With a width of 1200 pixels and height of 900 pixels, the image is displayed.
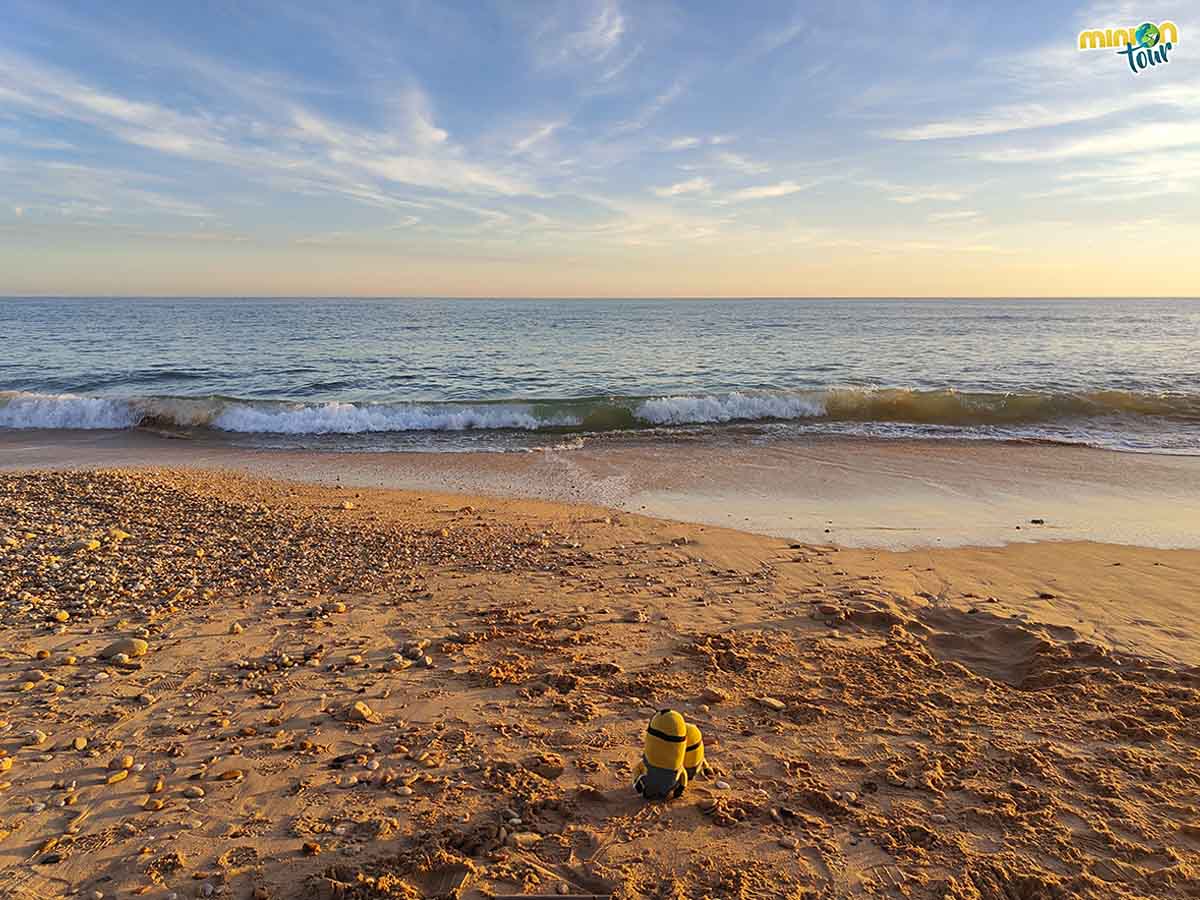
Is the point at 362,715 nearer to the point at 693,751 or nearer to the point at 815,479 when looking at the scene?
the point at 693,751

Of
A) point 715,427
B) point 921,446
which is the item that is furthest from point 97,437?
point 921,446

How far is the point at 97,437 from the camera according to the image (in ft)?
45.4

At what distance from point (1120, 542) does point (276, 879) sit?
845cm

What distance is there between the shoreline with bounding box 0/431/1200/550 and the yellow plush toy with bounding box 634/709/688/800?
4.50 meters

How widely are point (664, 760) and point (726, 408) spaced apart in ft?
44.2

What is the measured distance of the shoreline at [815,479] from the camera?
7664mm

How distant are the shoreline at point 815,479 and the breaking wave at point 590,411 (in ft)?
4.61

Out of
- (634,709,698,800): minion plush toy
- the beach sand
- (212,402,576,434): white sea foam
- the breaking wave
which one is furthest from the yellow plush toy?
(212,402,576,434): white sea foam

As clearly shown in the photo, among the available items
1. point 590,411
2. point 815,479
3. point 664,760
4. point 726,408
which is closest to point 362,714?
point 664,760

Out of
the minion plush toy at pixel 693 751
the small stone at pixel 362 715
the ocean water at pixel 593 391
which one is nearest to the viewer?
the minion plush toy at pixel 693 751

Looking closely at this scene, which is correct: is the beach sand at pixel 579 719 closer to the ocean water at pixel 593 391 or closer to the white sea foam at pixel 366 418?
the ocean water at pixel 593 391

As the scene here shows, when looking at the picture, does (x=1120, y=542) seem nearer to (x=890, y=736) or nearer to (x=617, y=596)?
(x=890, y=736)

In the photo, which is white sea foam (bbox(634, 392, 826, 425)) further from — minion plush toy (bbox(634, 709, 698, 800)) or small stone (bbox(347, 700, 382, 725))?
minion plush toy (bbox(634, 709, 698, 800))

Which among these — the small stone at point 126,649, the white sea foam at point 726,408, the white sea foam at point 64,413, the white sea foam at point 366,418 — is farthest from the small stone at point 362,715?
the white sea foam at point 64,413
